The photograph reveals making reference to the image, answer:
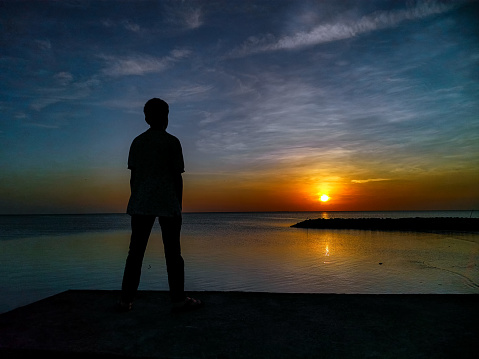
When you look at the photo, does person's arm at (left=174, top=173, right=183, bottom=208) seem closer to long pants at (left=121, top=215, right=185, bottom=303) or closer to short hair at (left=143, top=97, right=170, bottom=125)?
long pants at (left=121, top=215, right=185, bottom=303)

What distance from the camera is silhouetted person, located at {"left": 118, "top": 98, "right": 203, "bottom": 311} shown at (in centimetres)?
396

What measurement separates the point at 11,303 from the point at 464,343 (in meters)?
12.7

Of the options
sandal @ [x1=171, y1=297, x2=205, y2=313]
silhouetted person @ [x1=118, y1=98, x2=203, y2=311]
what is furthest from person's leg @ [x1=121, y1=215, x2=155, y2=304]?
sandal @ [x1=171, y1=297, x2=205, y2=313]

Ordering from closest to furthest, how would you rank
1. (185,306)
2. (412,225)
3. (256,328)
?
(256,328) < (185,306) < (412,225)

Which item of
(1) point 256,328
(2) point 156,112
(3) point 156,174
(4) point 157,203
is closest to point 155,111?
(2) point 156,112

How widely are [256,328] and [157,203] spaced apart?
1812mm

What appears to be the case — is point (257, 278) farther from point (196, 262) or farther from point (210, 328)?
point (210, 328)

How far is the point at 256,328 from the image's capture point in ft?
10.8

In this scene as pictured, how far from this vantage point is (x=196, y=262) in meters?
19.1

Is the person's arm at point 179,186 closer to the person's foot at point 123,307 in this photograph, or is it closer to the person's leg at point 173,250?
the person's leg at point 173,250

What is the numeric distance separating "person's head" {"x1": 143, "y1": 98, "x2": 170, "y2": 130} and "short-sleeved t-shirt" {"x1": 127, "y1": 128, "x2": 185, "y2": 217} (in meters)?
0.13

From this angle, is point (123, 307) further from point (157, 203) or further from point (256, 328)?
point (256, 328)

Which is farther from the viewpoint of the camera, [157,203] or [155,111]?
[155,111]

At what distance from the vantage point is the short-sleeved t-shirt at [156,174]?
3.98m
